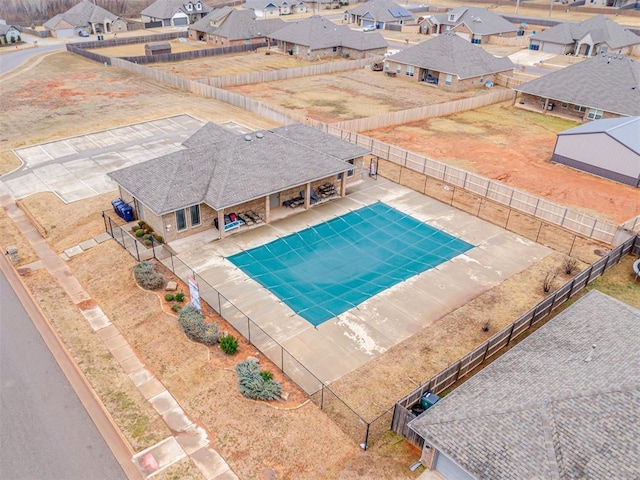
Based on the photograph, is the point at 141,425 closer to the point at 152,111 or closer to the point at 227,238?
the point at 227,238

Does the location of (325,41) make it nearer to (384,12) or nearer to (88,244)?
(384,12)

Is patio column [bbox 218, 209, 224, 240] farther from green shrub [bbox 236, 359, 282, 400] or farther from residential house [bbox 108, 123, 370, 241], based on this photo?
green shrub [bbox 236, 359, 282, 400]

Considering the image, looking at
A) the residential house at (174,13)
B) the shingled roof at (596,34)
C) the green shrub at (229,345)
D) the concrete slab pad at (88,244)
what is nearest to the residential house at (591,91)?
the shingled roof at (596,34)

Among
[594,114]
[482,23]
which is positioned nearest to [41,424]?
[594,114]

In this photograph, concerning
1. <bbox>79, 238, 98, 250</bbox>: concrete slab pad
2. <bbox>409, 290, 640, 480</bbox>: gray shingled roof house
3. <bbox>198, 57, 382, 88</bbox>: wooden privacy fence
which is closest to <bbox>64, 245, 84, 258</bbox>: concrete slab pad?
<bbox>79, 238, 98, 250</bbox>: concrete slab pad

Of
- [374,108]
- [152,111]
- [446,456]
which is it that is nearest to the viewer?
[446,456]

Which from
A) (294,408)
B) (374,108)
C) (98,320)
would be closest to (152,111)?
(374,108)
